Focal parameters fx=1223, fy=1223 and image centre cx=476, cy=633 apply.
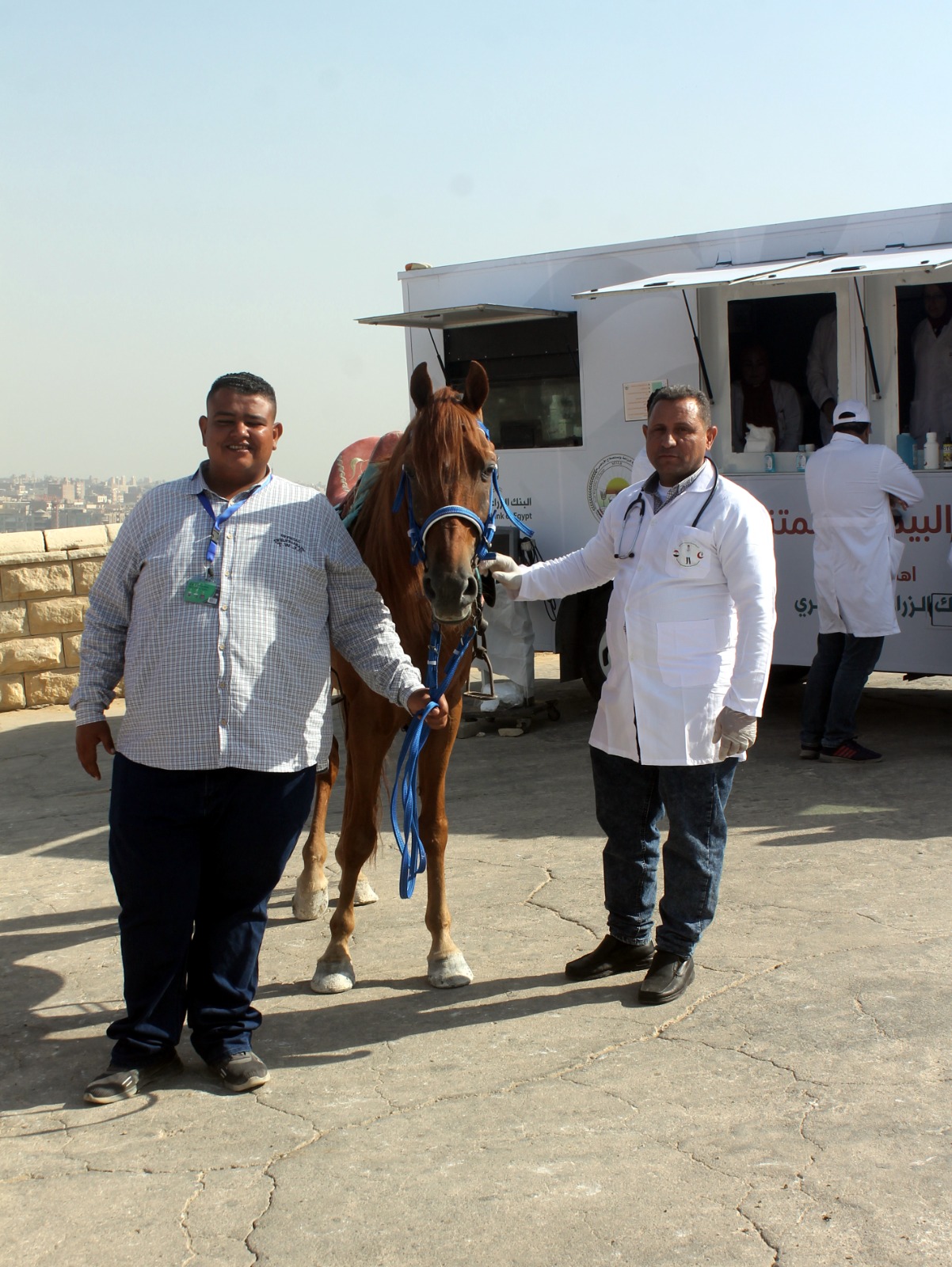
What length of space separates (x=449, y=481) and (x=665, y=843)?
1.36 metres

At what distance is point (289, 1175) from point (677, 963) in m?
1.54

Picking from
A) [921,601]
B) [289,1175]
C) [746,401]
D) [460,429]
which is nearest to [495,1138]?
[289,1175]

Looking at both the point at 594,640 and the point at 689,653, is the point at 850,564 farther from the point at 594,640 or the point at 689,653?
the point at 689,653

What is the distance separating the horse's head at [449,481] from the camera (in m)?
3.60

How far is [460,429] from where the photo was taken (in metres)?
3.80

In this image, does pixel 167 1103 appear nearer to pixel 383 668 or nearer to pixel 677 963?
pixel 383 668

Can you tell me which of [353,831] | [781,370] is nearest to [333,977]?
[353,831]

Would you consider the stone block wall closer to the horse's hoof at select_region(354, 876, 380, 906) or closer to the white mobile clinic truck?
the white mobile clinic truck

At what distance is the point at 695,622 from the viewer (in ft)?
12.7

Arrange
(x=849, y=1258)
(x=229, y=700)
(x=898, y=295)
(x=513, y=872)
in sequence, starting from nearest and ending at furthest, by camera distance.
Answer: (x=849, y=1258), (x=229, y=700), (x=513, y=872), (x=898, y=295)

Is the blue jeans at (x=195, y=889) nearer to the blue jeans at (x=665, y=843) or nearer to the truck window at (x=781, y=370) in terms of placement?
the blue jeans at (x=665, y=843)

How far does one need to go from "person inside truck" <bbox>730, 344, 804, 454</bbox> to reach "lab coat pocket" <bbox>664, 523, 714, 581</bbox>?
4.54 meters

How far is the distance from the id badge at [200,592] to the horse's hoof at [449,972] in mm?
1635

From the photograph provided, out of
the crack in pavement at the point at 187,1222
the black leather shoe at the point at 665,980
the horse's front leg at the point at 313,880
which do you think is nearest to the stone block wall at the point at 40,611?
the horse's front leg at the point at 313,880
